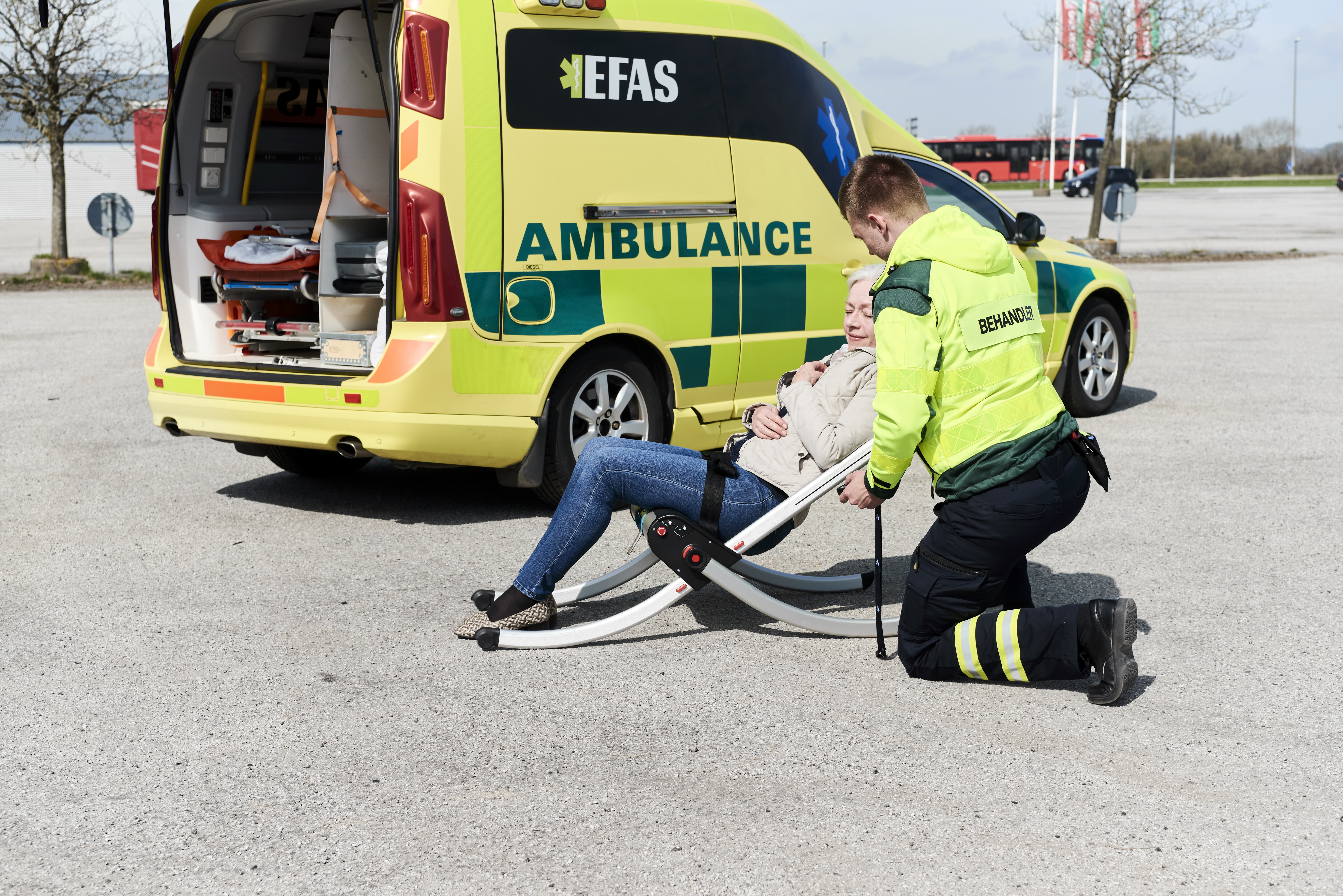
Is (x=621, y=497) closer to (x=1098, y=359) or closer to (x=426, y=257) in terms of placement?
(x=426, y=257)

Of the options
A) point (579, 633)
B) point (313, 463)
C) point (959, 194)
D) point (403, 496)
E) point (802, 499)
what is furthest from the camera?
point (959, 194)

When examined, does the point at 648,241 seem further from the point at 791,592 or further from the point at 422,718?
the point at 422,718

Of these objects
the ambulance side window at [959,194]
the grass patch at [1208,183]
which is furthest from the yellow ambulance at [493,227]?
the grass patch at [1208,183]

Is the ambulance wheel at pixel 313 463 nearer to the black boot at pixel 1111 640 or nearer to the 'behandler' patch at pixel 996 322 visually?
the 'behandler' patch at pixel 996 322

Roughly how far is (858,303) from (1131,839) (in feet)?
6.80

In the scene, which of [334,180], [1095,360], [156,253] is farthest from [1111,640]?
[1095,360]

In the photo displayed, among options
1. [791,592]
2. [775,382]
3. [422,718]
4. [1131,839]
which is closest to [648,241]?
[775,382]

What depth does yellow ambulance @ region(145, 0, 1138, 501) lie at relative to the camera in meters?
5.81

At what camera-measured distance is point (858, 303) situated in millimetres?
4602

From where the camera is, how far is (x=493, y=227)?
5.87m

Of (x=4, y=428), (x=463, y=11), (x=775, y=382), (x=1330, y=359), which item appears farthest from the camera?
(x=1330, y=359)

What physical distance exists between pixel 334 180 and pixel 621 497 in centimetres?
291

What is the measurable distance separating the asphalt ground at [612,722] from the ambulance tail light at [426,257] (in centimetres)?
107

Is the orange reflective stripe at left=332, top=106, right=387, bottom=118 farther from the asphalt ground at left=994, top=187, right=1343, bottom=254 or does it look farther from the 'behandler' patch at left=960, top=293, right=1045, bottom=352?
the asphalt ground at left=994, top=187, right=1343, bottom=254
